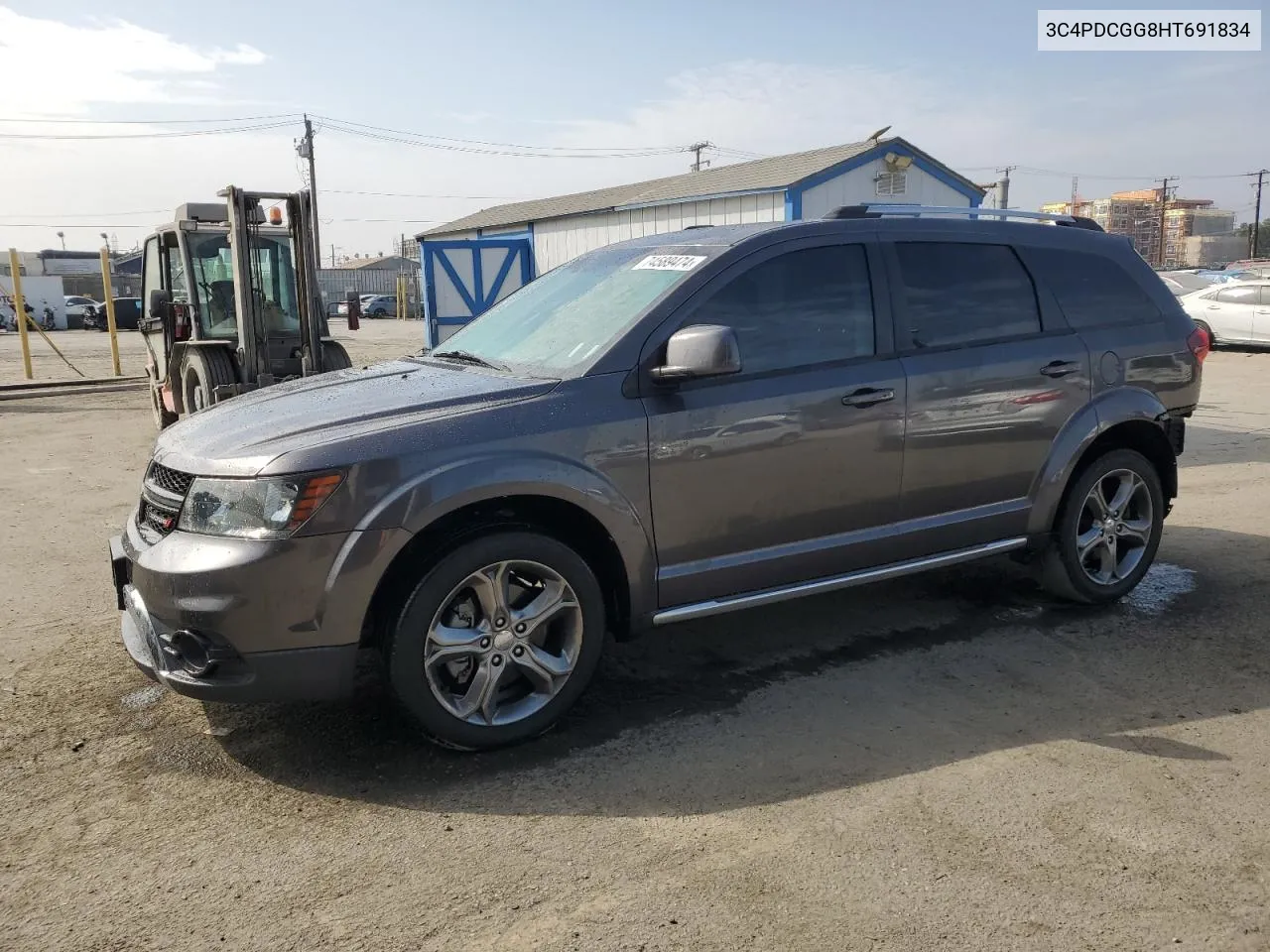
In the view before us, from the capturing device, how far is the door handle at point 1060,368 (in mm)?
4645

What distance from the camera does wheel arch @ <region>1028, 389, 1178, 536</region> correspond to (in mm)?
4715

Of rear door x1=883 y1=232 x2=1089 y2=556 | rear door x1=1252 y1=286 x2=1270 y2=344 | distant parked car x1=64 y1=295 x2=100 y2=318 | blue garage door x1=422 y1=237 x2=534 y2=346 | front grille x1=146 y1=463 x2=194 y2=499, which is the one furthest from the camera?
distant parked car x1=64 y1=295 x2=100 y2=318

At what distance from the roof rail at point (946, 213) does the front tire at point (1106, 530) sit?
121 centimetres

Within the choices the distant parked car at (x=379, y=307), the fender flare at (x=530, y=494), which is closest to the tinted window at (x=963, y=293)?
the fender flare at (x=530, y=494)

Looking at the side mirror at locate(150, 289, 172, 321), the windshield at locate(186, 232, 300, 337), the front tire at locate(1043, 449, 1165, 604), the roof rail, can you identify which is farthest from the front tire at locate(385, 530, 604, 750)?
the side mirror at locate(150, 289, 172, 321)

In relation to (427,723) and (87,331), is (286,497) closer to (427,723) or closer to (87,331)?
(427,723)

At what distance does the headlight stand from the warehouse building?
6.74 metres

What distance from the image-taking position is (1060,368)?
15.4ft

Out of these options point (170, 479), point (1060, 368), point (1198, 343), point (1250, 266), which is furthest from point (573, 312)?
point (1250, 266)

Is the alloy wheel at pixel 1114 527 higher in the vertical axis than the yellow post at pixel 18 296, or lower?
lower

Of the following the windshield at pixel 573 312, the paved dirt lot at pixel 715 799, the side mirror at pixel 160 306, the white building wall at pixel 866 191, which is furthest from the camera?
the white building wall at pixel 866 191

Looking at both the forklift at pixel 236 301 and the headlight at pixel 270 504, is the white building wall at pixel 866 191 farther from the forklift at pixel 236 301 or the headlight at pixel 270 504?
the headlight at pixel 270 504

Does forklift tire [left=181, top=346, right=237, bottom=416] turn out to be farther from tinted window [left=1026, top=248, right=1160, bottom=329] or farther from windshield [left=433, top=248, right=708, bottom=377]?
tinted window [left=1026, top=248, right=1160, bottom=329]

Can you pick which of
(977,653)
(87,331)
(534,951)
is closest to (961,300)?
(977,653)
